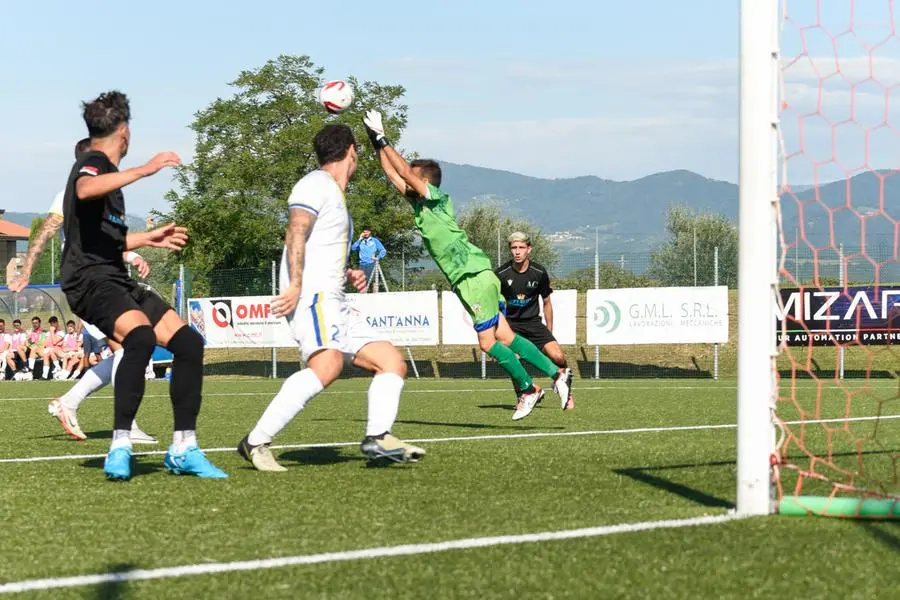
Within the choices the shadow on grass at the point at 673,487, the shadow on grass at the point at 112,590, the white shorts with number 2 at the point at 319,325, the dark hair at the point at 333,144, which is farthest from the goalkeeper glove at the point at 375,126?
the shadow on grass at the point at 112,590

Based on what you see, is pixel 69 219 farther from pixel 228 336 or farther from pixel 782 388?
pixel 228 336

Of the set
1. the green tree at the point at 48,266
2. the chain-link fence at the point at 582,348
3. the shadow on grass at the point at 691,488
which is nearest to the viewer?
the shadow on grass at the point at 691,488

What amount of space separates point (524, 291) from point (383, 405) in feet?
23.9

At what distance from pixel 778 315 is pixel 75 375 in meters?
23.5

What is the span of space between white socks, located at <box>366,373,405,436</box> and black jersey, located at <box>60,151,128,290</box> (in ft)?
4.87

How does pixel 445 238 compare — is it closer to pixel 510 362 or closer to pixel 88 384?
pixel 510 362

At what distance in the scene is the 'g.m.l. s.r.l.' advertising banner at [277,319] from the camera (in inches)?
920

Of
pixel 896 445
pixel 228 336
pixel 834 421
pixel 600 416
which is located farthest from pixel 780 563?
pixel 228 336

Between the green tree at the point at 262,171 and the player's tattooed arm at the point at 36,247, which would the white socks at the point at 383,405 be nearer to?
the player's tattooed arm at the point at 36,247

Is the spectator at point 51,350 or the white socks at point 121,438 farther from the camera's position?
the spectator at point 51,350

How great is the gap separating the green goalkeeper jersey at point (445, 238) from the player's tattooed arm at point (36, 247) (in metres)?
2.56

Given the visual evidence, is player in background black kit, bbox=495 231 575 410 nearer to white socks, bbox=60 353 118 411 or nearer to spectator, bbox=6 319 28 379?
white socks, bbox=60 353 118 411

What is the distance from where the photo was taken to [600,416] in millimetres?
10602

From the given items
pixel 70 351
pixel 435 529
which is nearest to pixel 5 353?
pixel 70 351
